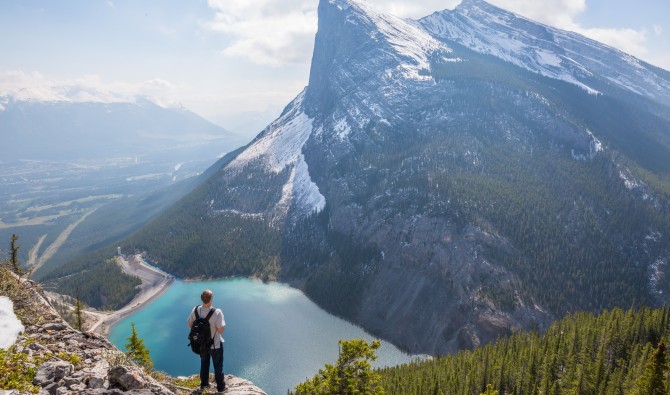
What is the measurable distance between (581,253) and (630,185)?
6188 cm

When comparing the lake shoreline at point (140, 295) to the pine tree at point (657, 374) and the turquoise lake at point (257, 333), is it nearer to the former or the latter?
the turquoise lake at point (257, 333)

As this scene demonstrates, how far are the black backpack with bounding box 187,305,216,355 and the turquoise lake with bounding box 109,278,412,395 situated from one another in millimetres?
93683

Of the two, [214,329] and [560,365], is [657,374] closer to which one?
[560,365]

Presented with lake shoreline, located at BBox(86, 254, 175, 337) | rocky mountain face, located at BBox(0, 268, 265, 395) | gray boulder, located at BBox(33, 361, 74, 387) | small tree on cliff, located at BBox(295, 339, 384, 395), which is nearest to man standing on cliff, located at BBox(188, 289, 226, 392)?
rocky mountain face, located at BBox(0, 268, 265, 395)

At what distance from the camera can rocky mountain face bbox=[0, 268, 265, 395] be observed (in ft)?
60.1

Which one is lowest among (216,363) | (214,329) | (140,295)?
(140,295)

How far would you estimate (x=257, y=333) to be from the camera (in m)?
139

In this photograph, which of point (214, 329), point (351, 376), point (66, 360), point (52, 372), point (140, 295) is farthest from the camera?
point (140, 295)

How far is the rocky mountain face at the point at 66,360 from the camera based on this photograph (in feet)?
60.1

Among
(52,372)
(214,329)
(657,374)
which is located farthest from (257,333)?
(52,372)

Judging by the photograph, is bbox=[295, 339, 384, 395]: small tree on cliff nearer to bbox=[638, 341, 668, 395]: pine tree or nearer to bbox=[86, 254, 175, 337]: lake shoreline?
bbox=[638, 341, 668, 395]: pine tree

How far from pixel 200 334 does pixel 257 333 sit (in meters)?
125

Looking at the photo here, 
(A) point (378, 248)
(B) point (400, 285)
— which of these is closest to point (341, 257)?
(A) point (378, 248)

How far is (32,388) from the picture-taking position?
17.0 m
